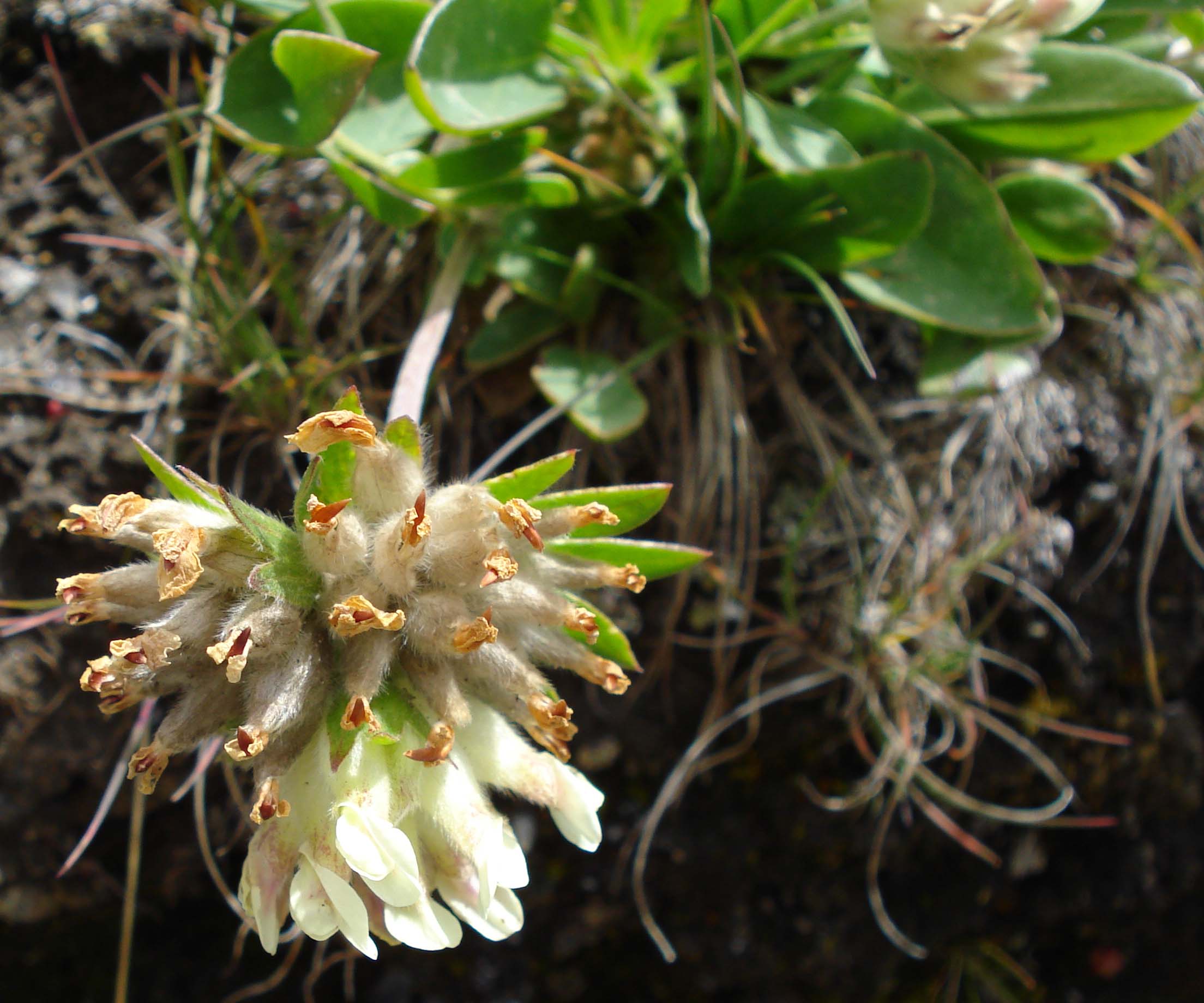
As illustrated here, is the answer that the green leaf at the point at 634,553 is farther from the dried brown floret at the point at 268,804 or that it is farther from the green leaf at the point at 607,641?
the dried brown floret at the point at 268,804

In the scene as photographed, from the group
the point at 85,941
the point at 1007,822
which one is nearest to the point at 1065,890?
the point at 1007,822

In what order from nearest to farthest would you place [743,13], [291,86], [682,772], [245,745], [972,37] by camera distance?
[245,745] → [972,37] → [291,86] → [743,13] → [682,772]

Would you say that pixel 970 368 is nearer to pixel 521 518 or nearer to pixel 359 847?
pixel 521 518

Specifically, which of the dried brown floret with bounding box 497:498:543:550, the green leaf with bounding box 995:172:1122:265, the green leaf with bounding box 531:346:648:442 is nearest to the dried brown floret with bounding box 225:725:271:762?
the dried brown floret with bounding box 497:498:543:550

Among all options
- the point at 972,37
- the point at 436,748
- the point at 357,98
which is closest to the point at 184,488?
the point at 436,748

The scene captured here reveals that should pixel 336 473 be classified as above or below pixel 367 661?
above

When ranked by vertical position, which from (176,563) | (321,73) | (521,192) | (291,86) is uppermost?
(321,73)

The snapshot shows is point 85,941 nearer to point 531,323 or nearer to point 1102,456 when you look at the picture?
point 531,323
